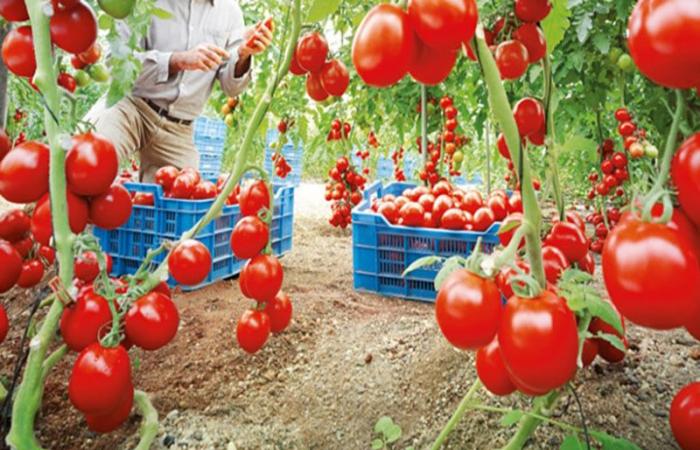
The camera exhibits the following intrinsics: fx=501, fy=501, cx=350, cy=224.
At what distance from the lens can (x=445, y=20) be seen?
526mm

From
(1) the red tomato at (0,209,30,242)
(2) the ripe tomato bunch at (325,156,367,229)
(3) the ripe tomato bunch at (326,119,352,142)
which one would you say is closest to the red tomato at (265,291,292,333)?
(1) the red tomato at (0,209,30,242)

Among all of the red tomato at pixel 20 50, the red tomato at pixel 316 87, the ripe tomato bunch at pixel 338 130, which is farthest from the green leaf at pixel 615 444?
the ripe tomato bunch at pixel 338 130

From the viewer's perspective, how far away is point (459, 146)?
12.6ft

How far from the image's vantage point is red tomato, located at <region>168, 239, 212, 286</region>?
1094mm

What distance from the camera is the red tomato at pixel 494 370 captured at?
0.73 m

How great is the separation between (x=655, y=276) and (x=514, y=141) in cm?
24

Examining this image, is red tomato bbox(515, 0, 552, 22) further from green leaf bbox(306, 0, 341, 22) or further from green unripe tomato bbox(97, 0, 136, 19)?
green unripe tomato bbox(97, 0, 136, 19)

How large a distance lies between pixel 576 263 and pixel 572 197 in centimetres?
712

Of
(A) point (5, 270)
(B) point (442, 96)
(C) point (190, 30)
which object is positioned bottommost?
(A) point (5, 270)

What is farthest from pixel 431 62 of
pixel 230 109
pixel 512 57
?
pixel 230 109

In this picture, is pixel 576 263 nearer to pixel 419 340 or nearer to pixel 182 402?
pixel 419 340

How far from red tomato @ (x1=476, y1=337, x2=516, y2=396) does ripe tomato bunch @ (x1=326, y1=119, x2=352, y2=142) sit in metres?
3.14

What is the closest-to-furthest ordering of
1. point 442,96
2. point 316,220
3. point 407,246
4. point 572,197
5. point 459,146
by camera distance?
1. point 407,246
2. point 442,96
3. point 459,146
4. point 316,220
5. point 572,197

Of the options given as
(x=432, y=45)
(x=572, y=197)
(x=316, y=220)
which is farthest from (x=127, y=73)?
(x=572, y=197)
